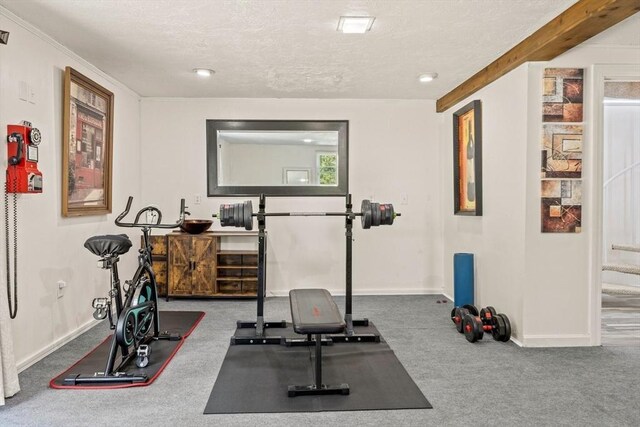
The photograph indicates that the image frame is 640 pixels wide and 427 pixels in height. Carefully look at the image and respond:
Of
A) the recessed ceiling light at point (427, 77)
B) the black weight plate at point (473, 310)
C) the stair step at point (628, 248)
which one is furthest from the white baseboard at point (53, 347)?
the stair step at point (628, 248)

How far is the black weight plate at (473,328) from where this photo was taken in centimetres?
339

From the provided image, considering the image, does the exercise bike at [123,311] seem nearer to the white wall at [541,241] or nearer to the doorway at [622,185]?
the white wall at [541,241]

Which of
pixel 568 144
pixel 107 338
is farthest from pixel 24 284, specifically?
pixel 568 144

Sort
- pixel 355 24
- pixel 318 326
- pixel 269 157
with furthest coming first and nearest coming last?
pixel 269 157 < pixel 355 24 < pixel 318 326

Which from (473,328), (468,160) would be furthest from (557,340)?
(468,160)

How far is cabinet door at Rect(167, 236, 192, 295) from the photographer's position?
15.8 feet

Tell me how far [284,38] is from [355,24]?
0.59 metres

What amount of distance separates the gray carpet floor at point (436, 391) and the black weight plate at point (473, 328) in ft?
0.23

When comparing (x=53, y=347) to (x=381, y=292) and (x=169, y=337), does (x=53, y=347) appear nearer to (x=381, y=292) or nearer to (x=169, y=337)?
(x=169, y=337)

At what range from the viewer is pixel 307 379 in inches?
108

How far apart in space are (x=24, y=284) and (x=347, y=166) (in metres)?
3.49

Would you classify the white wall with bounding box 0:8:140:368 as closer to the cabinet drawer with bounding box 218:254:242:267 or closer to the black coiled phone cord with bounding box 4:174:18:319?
the black coiled phone cord with bounding box 4:174:18:319

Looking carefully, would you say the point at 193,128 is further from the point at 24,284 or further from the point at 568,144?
the point at 568,144

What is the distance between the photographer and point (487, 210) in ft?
13.1
